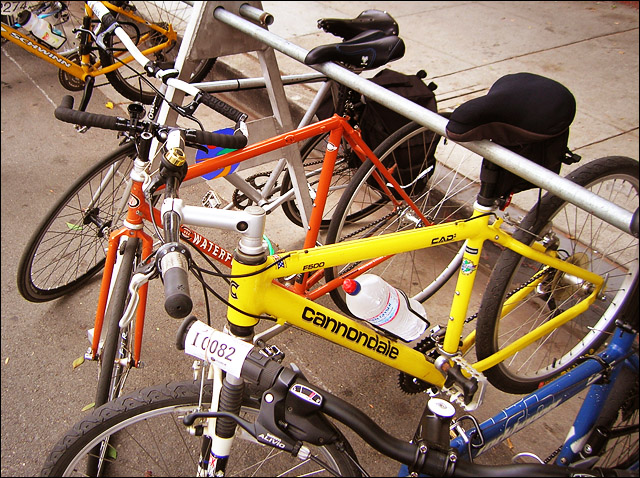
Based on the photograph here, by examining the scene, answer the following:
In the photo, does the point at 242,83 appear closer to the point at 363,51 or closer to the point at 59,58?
the point at 363,51

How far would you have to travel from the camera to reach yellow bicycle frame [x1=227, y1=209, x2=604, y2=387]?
1.67 m

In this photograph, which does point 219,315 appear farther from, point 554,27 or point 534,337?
point 554,27

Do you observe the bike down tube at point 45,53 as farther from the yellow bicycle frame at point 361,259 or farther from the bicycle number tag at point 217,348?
the bicycle number tag at point 217,348

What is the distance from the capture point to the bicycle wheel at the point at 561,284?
7.37ft

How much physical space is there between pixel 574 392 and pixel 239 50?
82.3 inches

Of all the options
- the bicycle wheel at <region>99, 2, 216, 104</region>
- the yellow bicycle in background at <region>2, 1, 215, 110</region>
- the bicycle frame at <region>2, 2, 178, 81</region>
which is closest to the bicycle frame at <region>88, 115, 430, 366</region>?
the bicycle wheel at <region>99, 2, 216, 104</region>

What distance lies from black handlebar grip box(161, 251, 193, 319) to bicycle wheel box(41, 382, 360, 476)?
57 cm

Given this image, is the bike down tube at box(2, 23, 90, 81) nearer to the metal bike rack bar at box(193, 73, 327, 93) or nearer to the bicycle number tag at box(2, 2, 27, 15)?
the bicycle number tag at box(2, 2, 27, 15)

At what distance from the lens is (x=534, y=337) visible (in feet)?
8.02

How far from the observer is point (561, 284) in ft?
8.11

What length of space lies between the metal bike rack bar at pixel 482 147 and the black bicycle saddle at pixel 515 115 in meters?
0.07

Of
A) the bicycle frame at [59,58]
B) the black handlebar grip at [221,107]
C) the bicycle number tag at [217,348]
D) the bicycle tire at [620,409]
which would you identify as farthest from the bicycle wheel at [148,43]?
the bicycle tire at [620,409]

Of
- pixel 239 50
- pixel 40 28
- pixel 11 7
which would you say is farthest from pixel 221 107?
pixel 11 7

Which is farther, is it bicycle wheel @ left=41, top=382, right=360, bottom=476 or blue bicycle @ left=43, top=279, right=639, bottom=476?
bicycle wheel @ left=41, top=382, right=360, bottom=476
